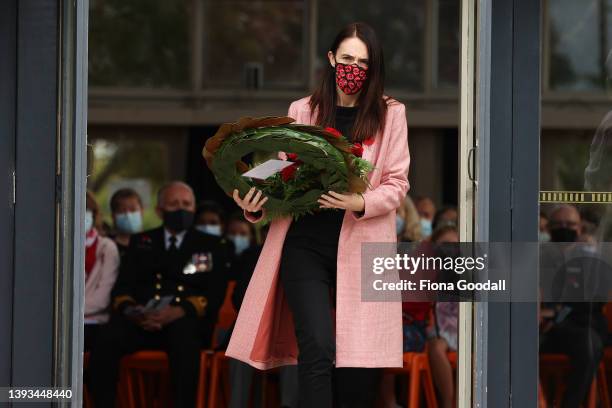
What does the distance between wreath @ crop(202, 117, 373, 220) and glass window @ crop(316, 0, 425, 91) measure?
7266 mm

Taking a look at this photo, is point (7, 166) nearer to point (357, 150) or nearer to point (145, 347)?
point (357, 150)

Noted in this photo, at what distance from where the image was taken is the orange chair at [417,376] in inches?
250

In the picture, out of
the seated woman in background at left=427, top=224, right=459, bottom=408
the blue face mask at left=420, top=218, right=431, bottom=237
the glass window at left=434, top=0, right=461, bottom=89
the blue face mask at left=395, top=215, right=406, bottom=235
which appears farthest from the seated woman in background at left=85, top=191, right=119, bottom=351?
the glass window at left=434, top=0, right=461, bottom=89

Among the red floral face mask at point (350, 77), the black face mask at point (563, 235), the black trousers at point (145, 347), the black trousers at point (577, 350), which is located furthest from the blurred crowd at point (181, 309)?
the red floral face mask at point (350, 77)

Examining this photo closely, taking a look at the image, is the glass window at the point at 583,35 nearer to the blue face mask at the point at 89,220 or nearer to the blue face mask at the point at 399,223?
the blue face mask at the point at 399,223

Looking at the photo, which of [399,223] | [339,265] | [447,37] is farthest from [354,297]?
[447,37]

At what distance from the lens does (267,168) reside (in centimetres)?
450

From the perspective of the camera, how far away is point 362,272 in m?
4.70

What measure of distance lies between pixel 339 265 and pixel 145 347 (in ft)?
7.53

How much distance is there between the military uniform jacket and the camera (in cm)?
670

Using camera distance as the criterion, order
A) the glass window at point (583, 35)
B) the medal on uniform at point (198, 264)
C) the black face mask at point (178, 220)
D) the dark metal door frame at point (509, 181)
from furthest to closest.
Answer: the black face mask at point (178, 220), the medal on uniform at point (198, 264), the glass window at point (583, 35), the dark metal door frame at point (509, 181)

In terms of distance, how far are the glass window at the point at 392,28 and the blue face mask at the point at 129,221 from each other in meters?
4.41

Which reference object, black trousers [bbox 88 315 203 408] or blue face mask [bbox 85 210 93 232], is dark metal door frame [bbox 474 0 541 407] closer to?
black trousers [bbox 88 315 203 408]

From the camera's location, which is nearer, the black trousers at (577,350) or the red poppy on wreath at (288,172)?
the red poppy on wreath at (288,172)
